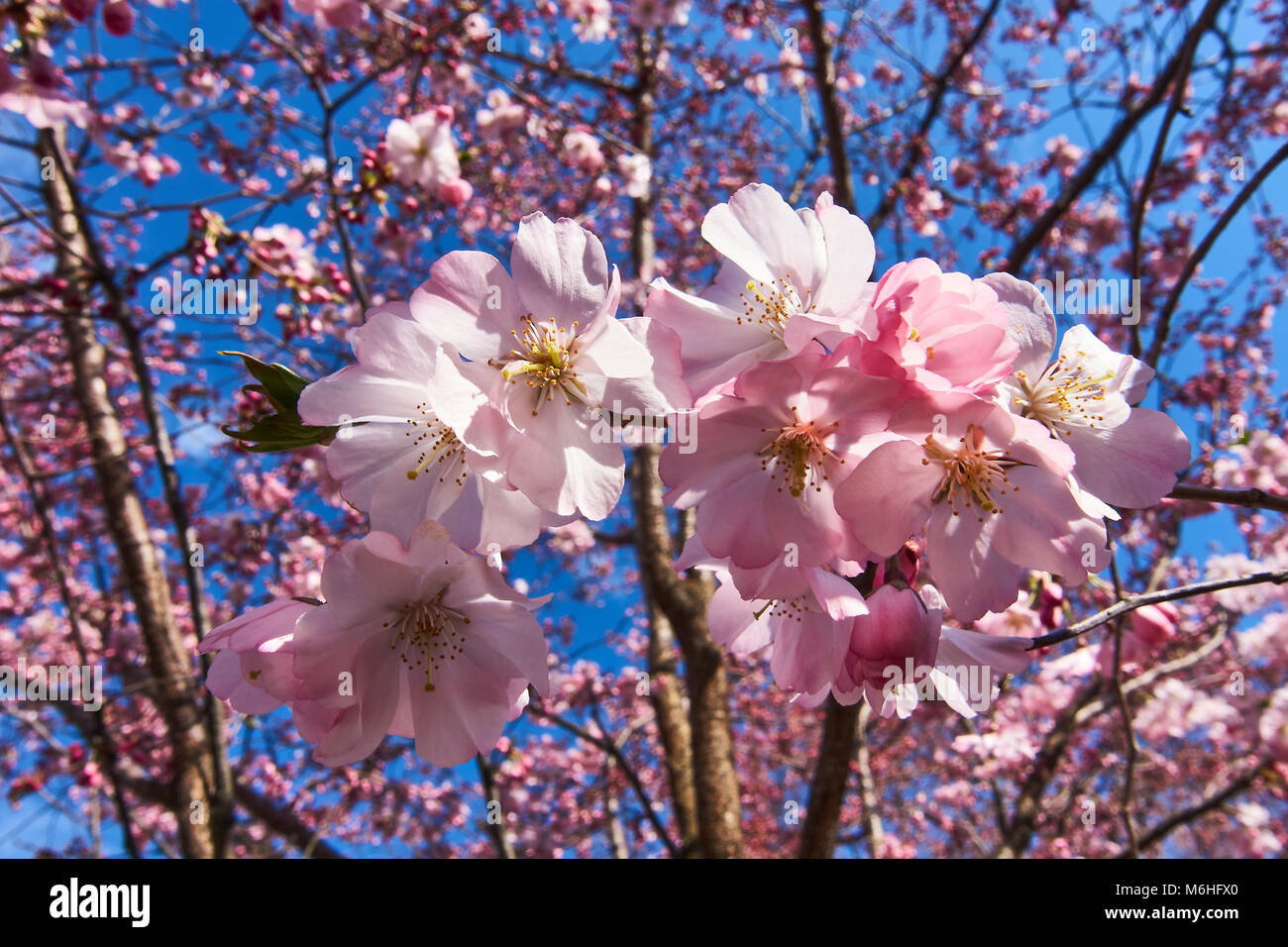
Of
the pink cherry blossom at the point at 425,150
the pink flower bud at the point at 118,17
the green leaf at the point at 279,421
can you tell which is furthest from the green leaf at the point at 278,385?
the pink flower bud at the point at 118,17

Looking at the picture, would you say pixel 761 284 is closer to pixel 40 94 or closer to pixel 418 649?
pixel 418 649

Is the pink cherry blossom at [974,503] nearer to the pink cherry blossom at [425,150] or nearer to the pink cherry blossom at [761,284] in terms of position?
the pink cherry blossom at [761,284]

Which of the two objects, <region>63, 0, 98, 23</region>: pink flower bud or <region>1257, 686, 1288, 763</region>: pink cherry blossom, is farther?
<region>1257, 686, 1288, 763</region>: pink cherry blossom

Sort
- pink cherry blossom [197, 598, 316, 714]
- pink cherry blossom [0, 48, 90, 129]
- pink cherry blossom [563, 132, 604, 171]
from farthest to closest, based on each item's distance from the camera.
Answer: pink cherry blossom [563, 132, 604, 171] < pink cherry blossom [0, 48, 90, 129] < pink cherry blossom [197, 598, 316, 714]

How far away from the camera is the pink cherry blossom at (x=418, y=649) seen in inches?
28.5

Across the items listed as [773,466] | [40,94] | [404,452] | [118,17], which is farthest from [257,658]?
[118,17]

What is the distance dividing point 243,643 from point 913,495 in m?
0.73

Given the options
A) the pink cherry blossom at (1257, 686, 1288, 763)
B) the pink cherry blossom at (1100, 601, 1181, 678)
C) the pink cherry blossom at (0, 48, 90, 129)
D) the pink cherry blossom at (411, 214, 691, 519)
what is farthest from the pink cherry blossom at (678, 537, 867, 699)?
the pink cherry blossom at (1257, 686, 1288, 763)

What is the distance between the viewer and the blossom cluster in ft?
2.22

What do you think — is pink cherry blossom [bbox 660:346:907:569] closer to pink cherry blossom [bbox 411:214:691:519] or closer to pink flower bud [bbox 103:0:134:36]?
pink cherry blossom [bbox 411:214:691:519]

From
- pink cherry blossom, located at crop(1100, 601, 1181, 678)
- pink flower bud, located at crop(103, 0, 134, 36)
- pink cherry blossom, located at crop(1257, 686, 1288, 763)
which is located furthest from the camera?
pink cherry blossom, located at crop(1257, 686, 1288, 763)

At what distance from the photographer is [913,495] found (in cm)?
68

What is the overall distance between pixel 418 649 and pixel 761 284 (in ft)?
1.98

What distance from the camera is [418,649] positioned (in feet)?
2.69
